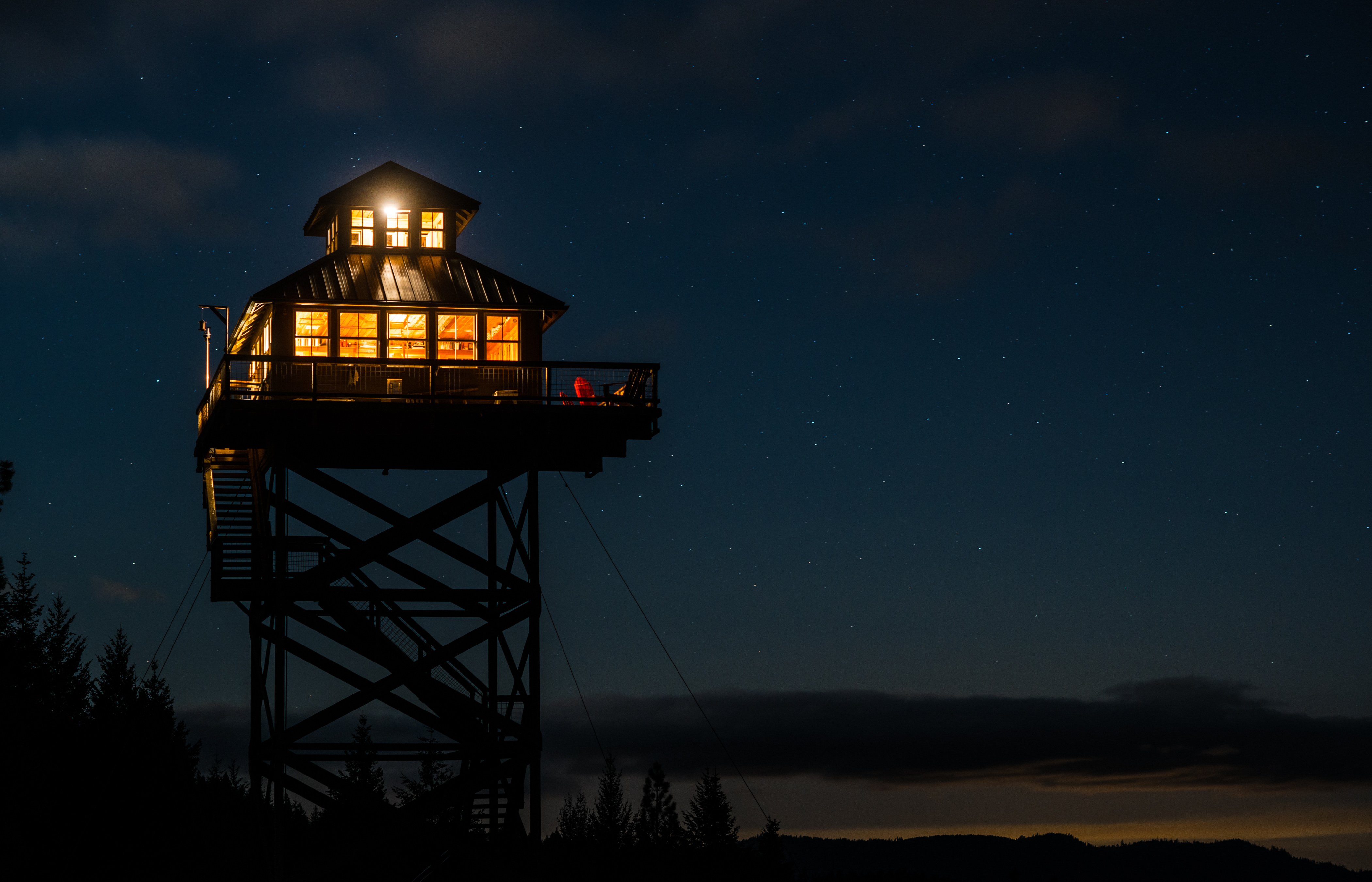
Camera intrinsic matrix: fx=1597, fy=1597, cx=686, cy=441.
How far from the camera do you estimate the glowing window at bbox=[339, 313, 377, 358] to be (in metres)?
34.6

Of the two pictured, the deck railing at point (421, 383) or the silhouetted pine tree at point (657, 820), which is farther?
the silhouetted pine tree at point (657, 820)

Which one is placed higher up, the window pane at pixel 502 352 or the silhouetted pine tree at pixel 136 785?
the window pane at pixel 502 352

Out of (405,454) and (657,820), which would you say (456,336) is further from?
(657,820)

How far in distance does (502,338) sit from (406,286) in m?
2.49

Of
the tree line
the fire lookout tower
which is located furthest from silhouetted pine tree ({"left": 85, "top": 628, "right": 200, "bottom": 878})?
the fire lookout tower

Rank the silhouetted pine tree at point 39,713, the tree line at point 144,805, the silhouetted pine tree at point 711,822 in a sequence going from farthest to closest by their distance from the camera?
the silhouetted pine tree at point 711,822
the silhouetted pine tree at point 39,713
the tree line at point 144,805

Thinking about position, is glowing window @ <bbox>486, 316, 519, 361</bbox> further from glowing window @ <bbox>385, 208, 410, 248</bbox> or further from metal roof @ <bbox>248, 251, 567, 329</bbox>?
glowing window @ <bbox>385, 208, 410, 248</bbox>

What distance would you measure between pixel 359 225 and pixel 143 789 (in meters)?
32.0

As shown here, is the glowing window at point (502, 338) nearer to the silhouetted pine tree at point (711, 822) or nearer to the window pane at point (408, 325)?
the window pane at point (408, 325)

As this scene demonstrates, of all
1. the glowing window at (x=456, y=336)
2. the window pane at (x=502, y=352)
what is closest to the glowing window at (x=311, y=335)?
the glowing window at (x=456, y=336)

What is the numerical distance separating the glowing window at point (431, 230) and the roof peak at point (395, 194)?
18 cm

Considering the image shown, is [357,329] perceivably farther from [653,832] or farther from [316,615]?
[653,832]

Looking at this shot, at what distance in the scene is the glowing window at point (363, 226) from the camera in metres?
37.7

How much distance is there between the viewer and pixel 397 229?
3772 cm
